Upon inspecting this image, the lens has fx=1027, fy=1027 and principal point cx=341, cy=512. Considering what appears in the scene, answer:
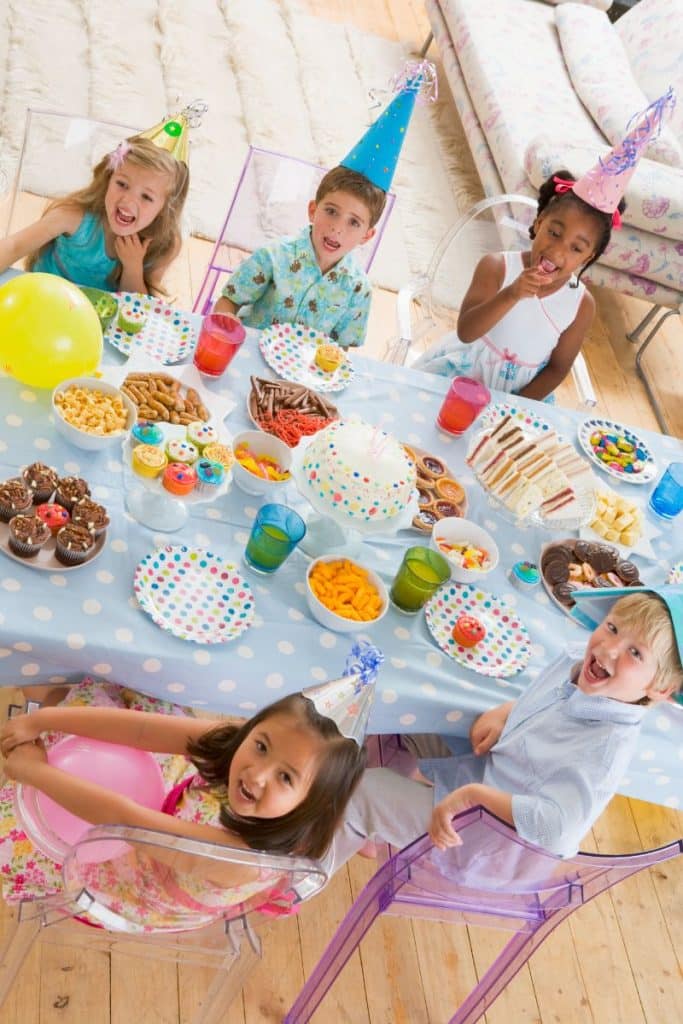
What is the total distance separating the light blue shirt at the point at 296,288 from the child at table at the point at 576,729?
3.84 feet

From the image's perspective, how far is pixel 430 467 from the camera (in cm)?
222

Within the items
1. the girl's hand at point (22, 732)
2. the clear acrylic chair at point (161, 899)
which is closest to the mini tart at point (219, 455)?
the girl's hand at point (22, 732)

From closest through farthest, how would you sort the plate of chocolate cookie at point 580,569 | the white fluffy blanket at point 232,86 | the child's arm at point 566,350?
the plate of chocolate cookie at point 580,569 < the child's arm at point 566,350 < the white fluffy blanket at point 232,86

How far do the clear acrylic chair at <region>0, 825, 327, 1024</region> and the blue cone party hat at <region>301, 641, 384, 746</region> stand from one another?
0.20m

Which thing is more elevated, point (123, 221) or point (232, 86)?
point (123, 221)

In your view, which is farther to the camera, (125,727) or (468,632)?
Result: (468,632)

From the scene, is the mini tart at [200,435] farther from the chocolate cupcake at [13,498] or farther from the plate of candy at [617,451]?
the plate of candy at [617,451]

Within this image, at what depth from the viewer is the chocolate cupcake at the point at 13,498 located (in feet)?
5.52

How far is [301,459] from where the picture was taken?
1977 mm

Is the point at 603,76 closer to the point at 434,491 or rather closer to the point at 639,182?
the point at 639,182

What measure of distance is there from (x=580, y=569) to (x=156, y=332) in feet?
3.39

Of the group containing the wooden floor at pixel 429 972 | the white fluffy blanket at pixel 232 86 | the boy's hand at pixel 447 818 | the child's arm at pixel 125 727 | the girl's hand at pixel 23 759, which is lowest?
the wooden floor at pixel 429 972

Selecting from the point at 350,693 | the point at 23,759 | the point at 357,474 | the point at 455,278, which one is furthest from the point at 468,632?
the point at 455,278

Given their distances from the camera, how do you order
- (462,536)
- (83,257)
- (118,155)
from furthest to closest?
1. (83,257)
2. (118,155)
3. (462,536)
